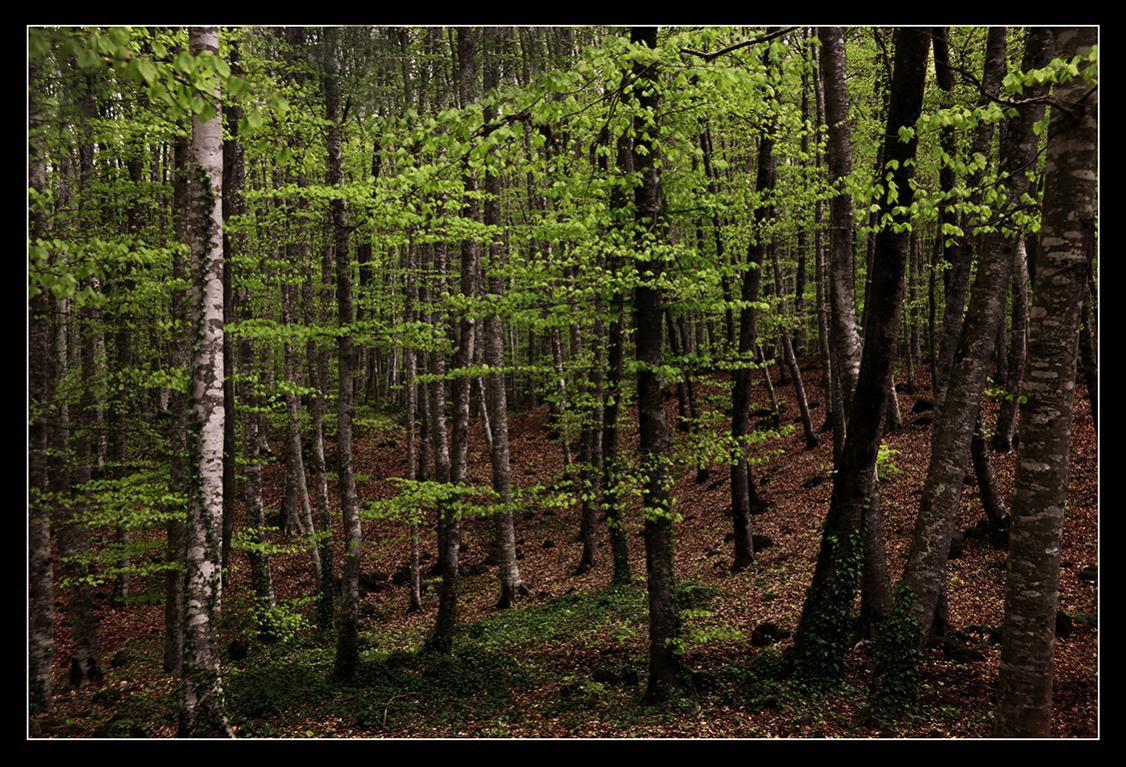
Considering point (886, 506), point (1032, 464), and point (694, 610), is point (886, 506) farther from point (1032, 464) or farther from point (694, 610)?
point (1032, 464)

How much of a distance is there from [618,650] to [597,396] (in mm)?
6297

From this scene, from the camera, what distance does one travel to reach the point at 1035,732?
499cm

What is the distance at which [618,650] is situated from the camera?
35.2ft

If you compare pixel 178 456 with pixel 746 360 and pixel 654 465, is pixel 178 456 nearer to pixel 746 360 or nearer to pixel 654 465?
pixel 654 465

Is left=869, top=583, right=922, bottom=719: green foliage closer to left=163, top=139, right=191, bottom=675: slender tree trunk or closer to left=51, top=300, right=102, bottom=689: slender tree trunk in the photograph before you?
left=163, top=139, right=191, bottom=675: slender tree trunk

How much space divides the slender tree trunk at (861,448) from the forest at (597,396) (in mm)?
40

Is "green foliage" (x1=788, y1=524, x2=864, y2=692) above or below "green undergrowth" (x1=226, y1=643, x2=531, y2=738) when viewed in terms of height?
above

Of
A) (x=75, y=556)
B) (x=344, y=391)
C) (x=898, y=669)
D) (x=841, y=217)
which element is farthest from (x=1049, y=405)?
(x=75, y=556)

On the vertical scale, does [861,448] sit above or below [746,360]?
below

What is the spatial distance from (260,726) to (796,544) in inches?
440

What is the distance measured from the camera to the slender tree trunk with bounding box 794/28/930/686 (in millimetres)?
7332

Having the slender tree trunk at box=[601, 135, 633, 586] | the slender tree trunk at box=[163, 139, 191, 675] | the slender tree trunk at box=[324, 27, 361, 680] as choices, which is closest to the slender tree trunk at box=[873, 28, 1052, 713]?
the slender tree trunk at box=[601, 135, 633, 586]

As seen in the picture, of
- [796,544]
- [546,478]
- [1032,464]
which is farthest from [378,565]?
[1032,464]

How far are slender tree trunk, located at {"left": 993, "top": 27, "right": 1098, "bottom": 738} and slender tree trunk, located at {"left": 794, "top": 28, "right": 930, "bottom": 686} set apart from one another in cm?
237
